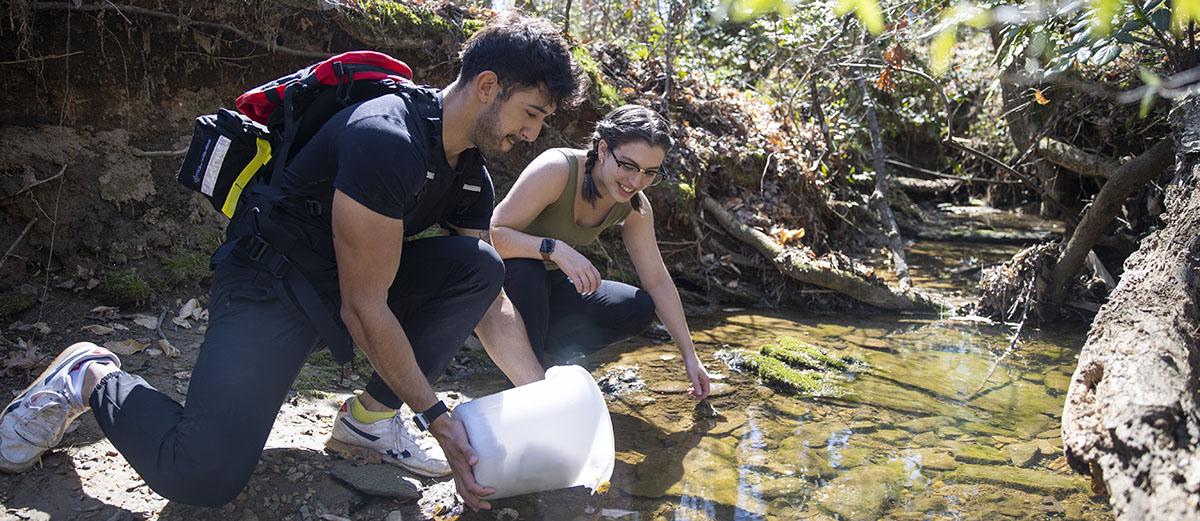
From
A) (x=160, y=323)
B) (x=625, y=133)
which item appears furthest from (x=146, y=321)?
(x=625, y=133)

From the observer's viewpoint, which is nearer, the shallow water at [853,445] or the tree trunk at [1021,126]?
the shallow water at [853,445]

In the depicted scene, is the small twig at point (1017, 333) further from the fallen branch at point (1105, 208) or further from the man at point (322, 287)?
the man at point (322, 287)

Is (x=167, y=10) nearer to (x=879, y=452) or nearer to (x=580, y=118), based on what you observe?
(x=580, y=118)

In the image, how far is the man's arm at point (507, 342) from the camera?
294 centimetres

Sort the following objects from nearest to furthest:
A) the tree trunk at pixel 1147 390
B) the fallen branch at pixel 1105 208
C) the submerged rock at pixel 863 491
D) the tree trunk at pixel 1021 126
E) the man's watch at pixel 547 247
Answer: the tree trunk at pixel 1147 390, the submerged rock at pixel 863 491, the man's watch at pixel 547 247, the fallen branch at pixel 1105 208, the tree trunk at pixel 1021 126

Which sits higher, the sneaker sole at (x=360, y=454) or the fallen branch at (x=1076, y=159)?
the fallen branch at (x=1076, y=159)

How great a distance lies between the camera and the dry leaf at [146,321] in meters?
3.59

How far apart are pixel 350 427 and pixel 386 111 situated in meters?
1.13

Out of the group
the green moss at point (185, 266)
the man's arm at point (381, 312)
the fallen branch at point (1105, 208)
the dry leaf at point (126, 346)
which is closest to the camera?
the man's arm at point (381, 312)

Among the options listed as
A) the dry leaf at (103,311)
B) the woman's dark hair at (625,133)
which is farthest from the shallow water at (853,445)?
the dry leaf at (103,311)

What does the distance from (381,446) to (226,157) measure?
1056 millimetres

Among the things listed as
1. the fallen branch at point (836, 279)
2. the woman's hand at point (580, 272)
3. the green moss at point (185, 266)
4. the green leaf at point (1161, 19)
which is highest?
the green leaf at point (1161, 19)

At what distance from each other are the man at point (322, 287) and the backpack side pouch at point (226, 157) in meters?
0.13

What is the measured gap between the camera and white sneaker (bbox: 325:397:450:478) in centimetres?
280
